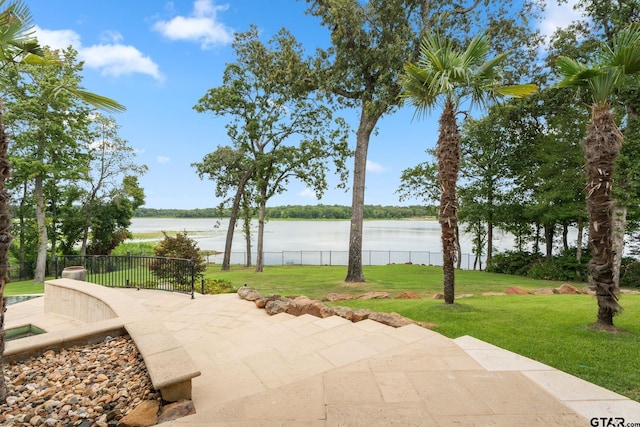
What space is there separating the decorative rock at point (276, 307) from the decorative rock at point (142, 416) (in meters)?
3.42

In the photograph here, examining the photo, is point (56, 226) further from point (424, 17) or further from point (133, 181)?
point (424, 17)

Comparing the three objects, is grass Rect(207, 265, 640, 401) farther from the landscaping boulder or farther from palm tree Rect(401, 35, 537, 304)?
the landscaping boulder

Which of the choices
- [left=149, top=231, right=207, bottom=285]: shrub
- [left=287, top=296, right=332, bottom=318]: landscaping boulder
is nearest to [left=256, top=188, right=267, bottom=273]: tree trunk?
[left=149, top=231, right=207, bottom=285]: shrub

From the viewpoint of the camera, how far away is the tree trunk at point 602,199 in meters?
4.29

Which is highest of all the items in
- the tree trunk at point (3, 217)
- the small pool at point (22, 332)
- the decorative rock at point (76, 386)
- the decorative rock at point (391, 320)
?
the tree trunk at point (3, 217)

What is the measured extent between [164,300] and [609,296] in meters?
8.30

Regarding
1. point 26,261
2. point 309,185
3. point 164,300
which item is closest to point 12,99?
point 26,261

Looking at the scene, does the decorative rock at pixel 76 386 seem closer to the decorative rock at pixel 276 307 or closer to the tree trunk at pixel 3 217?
the tree trunk at pixel 3 217

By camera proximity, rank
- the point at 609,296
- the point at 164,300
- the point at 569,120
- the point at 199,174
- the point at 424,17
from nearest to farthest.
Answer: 1. the point at 609,296
2. the point at 164,300
3. the point at 424,17
4. the point at 569,120
5. the point at 199,174

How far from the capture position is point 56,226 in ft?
68.0

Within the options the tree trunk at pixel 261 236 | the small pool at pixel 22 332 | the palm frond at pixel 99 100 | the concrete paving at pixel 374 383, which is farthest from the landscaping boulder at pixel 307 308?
the tree trunk at pixel 261 236

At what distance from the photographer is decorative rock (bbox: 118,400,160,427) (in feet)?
7.80

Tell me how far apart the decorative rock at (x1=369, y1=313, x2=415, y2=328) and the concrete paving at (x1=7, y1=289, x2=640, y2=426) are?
0.43 ft

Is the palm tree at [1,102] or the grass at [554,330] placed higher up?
the palm tree at [1,102]
